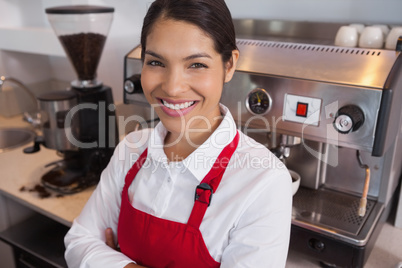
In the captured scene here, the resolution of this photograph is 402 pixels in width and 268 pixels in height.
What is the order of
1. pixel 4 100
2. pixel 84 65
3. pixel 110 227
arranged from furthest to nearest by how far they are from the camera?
pixel 4 100 → pixel 84 65 → pixel 110 227

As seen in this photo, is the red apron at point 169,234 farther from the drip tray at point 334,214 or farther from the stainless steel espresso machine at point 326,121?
the drip tray at point 334,214

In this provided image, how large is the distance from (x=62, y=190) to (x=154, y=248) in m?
0.71

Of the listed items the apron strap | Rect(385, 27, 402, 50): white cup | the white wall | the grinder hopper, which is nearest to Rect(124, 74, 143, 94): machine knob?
the white wall

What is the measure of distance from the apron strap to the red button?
286mm

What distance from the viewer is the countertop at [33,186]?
59.2 inches

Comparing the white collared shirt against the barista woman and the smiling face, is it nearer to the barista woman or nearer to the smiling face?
the barista woman

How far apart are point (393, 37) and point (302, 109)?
0.34 m

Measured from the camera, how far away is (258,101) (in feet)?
4.17

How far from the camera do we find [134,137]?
49.8 inches

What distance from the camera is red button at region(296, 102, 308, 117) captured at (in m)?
1.20

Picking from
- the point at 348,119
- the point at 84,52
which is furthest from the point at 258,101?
the point at 84,52

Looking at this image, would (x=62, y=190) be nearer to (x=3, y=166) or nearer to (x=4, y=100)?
(x=3, y=166)

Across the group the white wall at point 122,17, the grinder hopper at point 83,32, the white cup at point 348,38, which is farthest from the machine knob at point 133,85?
the white cup at point 348,38

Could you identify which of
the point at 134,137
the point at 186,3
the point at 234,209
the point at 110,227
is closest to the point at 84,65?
the point at 134,137
